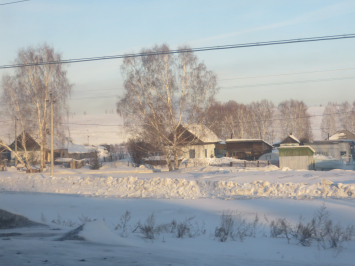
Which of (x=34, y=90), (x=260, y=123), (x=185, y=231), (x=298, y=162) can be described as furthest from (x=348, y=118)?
(x=185, y=231)

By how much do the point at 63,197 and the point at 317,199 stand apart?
1078 cm

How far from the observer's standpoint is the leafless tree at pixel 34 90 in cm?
3156

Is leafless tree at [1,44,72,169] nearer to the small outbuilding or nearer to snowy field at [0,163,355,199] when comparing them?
snowy field at [0,163,355,199]

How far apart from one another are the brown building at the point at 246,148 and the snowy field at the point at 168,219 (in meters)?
31.4

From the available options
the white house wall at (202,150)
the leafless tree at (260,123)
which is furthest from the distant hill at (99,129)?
the white house wall at (202,150)

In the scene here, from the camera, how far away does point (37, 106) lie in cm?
3186

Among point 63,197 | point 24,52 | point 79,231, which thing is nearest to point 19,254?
point 79,231

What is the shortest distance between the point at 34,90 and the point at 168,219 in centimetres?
2600

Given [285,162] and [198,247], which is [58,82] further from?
[198,247]

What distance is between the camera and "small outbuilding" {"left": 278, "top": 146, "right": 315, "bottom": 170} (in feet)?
97.3

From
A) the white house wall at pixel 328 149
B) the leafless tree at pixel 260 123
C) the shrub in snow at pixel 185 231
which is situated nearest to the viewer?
the shrub in snow at pixel 185 231

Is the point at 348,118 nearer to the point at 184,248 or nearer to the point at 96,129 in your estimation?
the point at 96,129

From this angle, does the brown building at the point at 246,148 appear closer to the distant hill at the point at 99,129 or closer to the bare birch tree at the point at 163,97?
the bare birch tree at the point at 163,97

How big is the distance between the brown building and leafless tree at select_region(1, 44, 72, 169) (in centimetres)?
2735
